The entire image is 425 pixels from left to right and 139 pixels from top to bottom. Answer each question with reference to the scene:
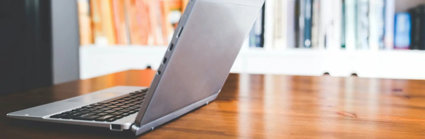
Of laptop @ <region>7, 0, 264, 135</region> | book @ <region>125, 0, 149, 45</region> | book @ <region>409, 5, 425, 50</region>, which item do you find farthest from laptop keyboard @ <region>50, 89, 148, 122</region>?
book @ <region>409, 5, 425, 50</region>

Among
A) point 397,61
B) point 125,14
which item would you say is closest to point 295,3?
point 397,61

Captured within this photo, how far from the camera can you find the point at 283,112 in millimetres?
679

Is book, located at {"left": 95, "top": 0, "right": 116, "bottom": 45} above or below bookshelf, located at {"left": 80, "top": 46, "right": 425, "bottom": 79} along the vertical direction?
above

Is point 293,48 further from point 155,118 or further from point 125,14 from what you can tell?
point 155,118

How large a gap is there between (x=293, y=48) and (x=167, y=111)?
1.52 m

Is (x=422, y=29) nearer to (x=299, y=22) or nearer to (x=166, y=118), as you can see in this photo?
(x=299, y=22)

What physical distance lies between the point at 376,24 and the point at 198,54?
5.07ft

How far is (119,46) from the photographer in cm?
216

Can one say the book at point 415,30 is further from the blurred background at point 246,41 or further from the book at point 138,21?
the book at point 138,21

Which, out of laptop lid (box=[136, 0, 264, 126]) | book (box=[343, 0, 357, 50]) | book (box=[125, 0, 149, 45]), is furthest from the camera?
book (box=[125, 0, 149, 45])

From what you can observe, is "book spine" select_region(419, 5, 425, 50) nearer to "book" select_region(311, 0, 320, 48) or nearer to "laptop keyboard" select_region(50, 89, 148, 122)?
"book" select_region(311, 0, 320, 48)

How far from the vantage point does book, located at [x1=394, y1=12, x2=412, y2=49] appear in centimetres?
188

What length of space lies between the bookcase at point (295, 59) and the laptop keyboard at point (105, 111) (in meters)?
1.38

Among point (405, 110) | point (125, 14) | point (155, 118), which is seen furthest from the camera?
point (125, 14)
